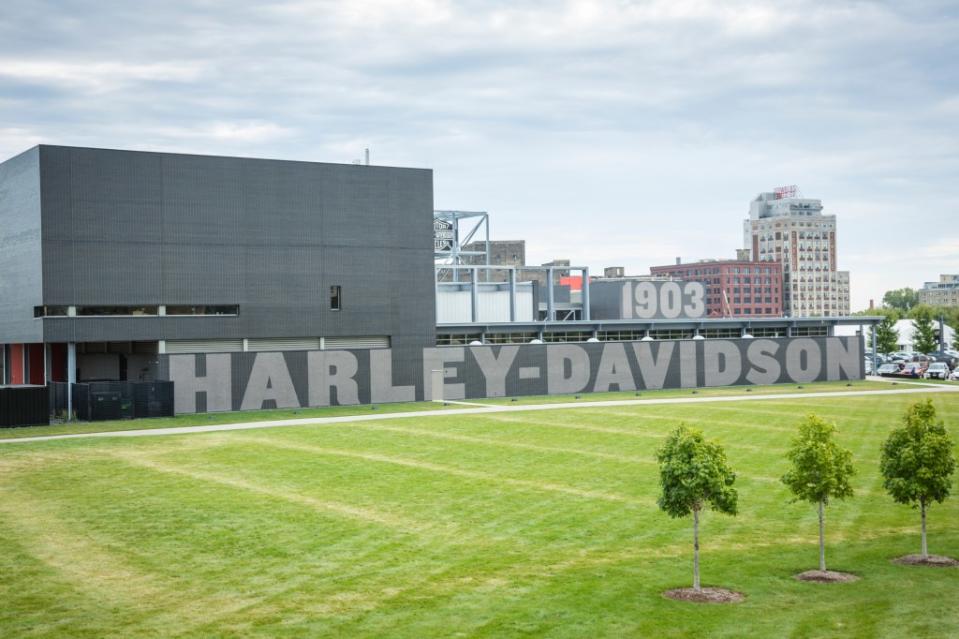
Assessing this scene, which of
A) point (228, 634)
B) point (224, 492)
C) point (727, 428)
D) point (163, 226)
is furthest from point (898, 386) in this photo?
point (228, 634)

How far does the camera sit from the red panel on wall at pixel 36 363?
59.5 m

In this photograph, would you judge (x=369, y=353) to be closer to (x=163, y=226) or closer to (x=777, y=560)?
(x=163, y=226)

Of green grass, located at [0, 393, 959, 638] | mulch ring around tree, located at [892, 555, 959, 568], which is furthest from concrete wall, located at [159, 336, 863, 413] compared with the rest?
mulch ring around tree, located at [892, 555, 959, 568]

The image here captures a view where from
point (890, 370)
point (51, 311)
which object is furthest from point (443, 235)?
point (890, 370)

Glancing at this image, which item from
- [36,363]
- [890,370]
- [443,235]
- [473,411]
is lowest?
[473,411]

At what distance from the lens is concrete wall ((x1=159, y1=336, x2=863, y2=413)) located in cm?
5578

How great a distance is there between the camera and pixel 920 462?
22.1 metres

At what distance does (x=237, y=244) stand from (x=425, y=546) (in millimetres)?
37834

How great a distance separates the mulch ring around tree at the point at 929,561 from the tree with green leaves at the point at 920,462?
12 centimetres

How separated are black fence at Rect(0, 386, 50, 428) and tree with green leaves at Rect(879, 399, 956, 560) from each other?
3971 cm

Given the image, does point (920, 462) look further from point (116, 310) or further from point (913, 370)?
point (913, 370)

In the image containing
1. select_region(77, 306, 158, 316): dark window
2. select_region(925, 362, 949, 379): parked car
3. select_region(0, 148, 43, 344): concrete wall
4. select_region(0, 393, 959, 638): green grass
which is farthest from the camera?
select_region(925, 362, 949, 379): parked car

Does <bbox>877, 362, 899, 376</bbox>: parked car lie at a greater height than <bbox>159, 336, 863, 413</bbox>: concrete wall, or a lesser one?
lesser

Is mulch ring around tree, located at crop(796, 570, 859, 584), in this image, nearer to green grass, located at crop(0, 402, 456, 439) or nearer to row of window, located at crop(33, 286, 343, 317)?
green grass, located at crop(0, 402, 456, 439)
